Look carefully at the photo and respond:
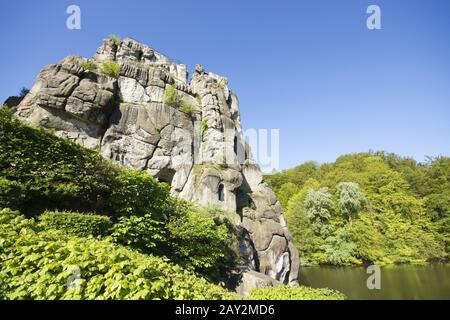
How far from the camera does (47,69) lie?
1847 centimetres

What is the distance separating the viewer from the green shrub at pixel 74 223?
24.6 ft

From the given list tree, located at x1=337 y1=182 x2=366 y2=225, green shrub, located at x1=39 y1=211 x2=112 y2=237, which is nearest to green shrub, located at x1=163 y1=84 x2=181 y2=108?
green shrub, located at x1=39 y1=211 x2=112 y2=237

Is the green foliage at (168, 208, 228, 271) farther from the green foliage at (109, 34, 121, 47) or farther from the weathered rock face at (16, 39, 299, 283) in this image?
the green foliage at (109, 34, 121, 47)

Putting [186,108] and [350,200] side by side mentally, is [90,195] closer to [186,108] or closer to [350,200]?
[186,108]

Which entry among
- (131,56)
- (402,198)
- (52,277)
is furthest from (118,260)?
(402,198)

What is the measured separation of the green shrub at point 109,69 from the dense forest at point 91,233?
13.6 meters

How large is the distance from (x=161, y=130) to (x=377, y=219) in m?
32.8

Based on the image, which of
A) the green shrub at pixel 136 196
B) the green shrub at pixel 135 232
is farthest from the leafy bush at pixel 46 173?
the green shrub at pixel 135 232

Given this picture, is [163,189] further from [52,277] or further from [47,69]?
[47,69]

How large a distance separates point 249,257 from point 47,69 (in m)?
20.3

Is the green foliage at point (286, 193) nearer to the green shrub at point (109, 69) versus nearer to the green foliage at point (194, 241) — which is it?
the green shrub at point (109, 69)

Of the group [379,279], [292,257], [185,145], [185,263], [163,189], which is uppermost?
[185,145]

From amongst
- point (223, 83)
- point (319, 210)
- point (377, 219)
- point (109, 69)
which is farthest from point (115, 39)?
point (377, 219)

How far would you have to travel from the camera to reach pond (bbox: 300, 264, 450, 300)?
18688 millimetres
